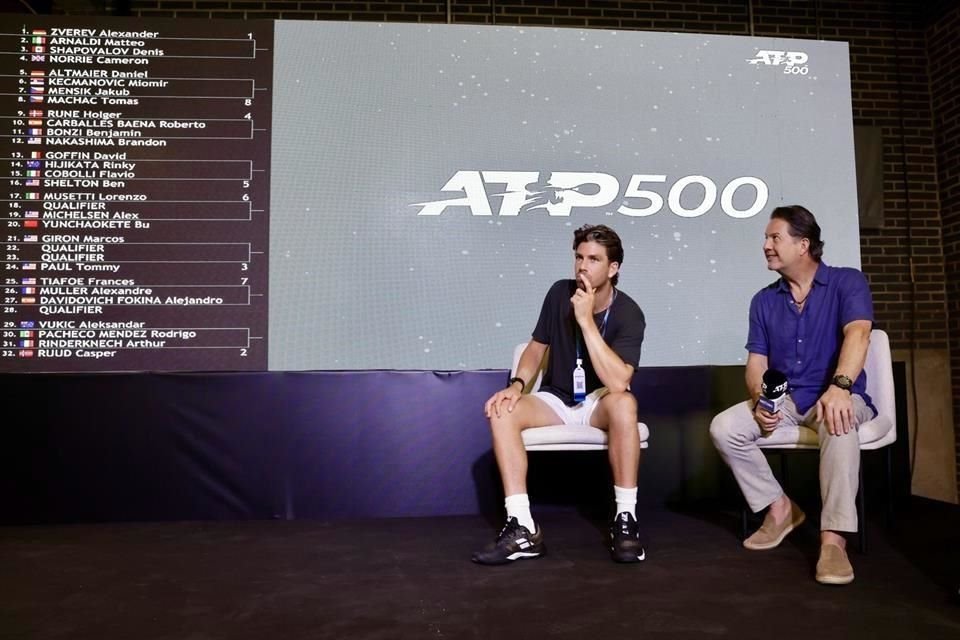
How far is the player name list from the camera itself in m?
3.16

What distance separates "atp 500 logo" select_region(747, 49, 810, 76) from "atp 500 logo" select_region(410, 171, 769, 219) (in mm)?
600

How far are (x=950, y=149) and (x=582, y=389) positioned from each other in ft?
11.5

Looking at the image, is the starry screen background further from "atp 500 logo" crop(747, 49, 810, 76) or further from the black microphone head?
the black microphone head

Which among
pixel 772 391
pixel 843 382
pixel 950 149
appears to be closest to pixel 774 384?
pixel 772 391

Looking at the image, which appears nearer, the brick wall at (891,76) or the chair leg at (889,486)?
the chair leg at (889,486)

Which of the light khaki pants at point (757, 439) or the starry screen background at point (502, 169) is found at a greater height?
the starry screen background at point (502, 169)

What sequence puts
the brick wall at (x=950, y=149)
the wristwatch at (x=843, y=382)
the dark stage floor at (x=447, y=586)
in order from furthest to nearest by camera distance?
the brick wall at (x=950, y=149) < the wristwatch at (x=843, y=382) < the dark stage floor at (x=447, y=586)

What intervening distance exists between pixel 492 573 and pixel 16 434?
2175 mm

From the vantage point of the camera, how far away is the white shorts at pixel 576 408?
2.56m

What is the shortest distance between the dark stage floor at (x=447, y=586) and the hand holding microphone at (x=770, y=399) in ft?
1.42

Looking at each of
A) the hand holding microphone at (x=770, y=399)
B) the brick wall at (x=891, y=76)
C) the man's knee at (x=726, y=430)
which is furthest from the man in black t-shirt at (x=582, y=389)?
the brick wall at (x=891, y=76)

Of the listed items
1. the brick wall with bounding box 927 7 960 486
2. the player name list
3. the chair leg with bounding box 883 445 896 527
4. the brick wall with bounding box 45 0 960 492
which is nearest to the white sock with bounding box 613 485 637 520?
the chair leg with bounding box 883 445 896 527

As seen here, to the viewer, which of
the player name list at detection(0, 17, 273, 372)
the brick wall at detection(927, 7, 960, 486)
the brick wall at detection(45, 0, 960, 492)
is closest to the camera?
the player name list at detection(0, 17, 273, 372)

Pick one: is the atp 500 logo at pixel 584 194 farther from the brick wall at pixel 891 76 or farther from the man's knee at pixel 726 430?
the brick wall at pixel 891 76
